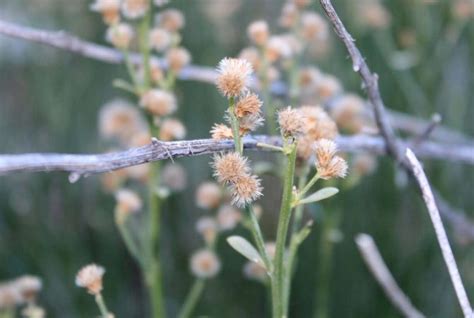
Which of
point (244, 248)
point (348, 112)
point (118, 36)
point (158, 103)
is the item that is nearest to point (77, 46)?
point (118, 36)

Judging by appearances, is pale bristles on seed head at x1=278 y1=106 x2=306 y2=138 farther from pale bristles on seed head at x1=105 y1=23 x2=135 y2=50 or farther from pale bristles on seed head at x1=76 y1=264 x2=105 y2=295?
pale bristles on seed head at x1=105 y1=23 x2=135 y2=50

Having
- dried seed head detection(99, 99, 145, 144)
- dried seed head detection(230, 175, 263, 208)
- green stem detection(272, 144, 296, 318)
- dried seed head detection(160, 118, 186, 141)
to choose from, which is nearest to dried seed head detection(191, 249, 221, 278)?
dried seed head detection(160, 118, 186, 141)

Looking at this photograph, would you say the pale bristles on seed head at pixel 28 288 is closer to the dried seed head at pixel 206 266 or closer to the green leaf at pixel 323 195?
the dried seed head at pixel 206 266

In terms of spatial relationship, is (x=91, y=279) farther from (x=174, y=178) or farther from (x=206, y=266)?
(x=174, y=178)

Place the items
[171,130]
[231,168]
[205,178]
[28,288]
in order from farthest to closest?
[205,178]
[171,130]
[28,288]
[231,168]

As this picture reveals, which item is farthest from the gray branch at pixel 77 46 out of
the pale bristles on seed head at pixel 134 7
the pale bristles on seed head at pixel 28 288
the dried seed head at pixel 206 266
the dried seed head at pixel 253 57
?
the pale bristles on seed head at pixel 28 288
